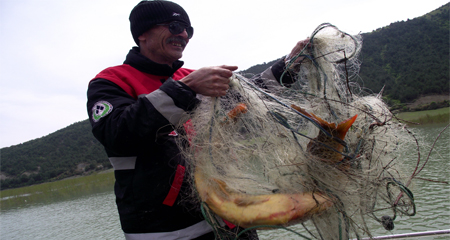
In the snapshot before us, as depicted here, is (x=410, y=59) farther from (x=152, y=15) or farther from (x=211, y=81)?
(x=211, y=81)

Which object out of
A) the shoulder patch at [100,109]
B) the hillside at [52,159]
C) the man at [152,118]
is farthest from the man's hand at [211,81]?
the hillside at [52,159]

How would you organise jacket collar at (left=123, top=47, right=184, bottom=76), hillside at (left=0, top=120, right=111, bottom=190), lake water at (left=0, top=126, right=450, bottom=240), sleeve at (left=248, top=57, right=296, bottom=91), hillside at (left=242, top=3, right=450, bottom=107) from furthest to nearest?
1. hillside at (left=0, top=120, right=111, bottom=190)
2. hillside at (left=242, top=3, right=450, bottom=107)
3. lake water at (left=0, top=126, right=450, bottom=240)
4. sleeve at (left=248, top=57, right=296, bottom=91)
5. jacket collar at (left=123, top=47, right=184, bottom=76)

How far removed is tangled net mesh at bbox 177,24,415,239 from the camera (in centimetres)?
103

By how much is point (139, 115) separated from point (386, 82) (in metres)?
38.9

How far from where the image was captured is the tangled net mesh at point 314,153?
1.03 meters

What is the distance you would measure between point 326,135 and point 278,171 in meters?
0.23

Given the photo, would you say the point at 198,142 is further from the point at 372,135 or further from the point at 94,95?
the point at 372,135

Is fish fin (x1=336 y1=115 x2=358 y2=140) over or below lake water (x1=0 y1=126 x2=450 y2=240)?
over

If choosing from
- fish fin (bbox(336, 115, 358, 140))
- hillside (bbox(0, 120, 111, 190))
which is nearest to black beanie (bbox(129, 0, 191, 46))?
fish fin (bbox(336, 115, 358, 140))

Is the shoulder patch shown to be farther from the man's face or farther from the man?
the man's face

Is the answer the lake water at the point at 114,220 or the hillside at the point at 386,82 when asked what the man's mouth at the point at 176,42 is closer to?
the lake water at the point at 114,220

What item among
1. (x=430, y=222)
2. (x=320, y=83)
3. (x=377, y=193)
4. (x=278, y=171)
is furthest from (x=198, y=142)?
(x=430, y=222)

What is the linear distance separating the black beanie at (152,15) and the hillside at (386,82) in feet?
105

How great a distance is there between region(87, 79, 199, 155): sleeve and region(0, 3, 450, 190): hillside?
32.5m
